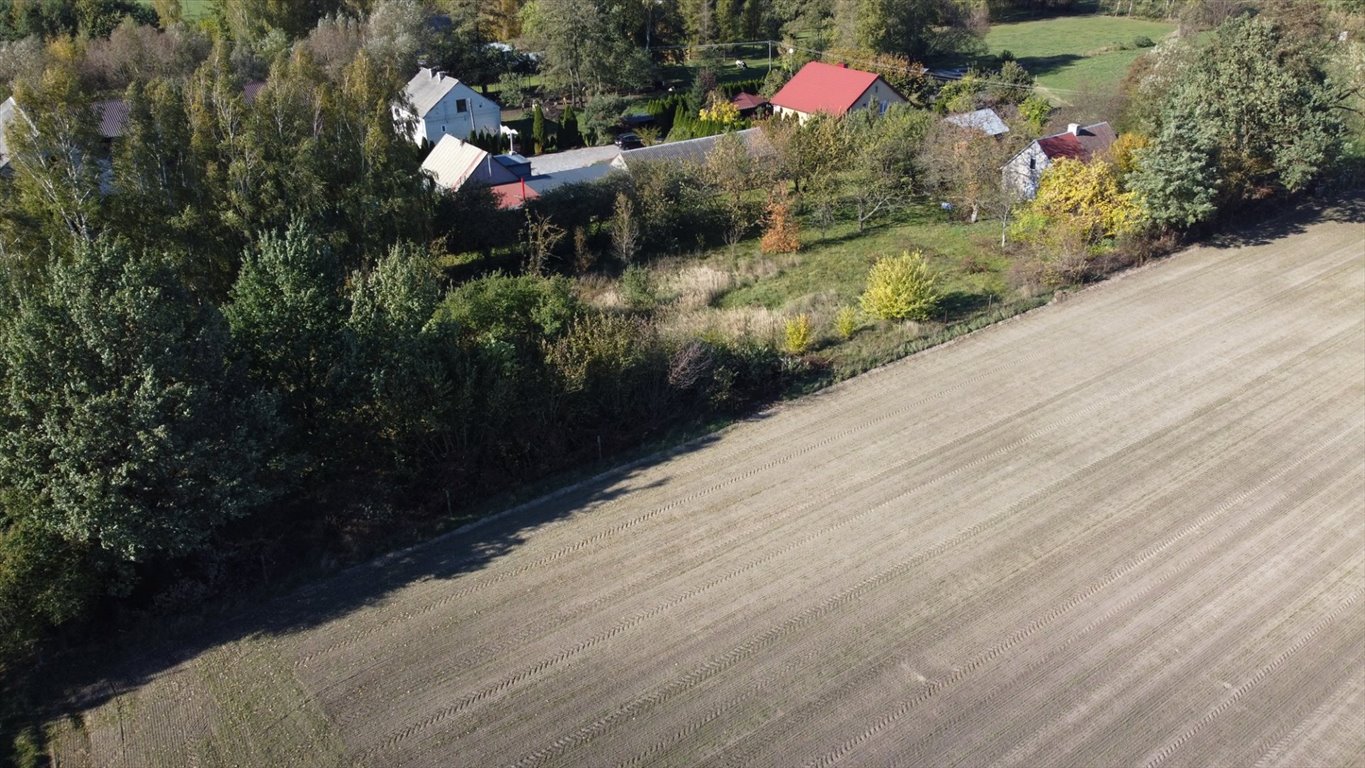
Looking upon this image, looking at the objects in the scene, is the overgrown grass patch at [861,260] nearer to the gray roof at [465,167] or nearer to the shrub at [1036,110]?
the gray roof at [465,167]

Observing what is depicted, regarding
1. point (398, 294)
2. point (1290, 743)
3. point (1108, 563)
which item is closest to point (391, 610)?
point (398, 294)

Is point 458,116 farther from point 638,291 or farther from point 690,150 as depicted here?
point 638,291

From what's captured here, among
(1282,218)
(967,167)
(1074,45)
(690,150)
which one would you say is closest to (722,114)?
(690,150)

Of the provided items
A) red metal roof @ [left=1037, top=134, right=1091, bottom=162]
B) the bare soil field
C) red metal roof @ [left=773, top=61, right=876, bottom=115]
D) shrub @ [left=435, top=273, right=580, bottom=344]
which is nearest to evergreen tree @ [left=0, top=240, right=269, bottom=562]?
the bare soil field

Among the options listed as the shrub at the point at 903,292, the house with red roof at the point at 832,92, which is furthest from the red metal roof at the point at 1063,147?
the house with red roof at the point at 832,92

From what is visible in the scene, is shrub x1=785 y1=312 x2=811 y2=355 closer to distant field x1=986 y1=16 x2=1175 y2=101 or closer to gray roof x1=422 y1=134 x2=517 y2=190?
gray roof x1=422 y1=134 x2=517 y2=190

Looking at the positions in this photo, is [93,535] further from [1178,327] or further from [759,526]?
[1178,327]

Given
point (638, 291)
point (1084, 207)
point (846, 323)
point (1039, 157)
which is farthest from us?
point (1039, 157)
